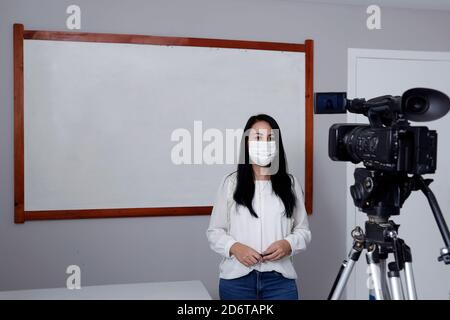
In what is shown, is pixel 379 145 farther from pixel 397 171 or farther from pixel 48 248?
pixel 48 248

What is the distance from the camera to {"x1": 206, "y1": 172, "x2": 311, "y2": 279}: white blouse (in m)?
1.99

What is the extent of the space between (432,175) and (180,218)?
1626 millimetres

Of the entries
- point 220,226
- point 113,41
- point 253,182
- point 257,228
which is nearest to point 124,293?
point 220,226

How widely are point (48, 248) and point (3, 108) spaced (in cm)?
80

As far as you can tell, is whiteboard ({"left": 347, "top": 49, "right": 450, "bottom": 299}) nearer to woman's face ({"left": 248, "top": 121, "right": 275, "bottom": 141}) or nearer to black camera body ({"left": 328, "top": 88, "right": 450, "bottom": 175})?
woman's face ({"left": 248, "top": 121, "right": 275, "bottom": 141})

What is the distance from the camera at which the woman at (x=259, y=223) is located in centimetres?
197

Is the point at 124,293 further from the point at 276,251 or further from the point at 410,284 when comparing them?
the point at 410,284

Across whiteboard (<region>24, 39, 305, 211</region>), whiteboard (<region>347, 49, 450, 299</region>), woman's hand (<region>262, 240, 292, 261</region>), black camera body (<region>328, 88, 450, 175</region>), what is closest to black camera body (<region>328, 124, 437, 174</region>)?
black camera body (<region>328, 88, 450, 175</region>)

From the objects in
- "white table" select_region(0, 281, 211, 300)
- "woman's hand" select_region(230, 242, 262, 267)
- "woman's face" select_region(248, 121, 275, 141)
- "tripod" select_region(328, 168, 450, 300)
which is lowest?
"white table" select_region(0, 281, 211, 300)

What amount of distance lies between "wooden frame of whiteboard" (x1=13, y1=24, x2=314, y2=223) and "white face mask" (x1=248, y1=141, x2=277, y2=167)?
0.79 meters

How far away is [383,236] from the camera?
1.31 metres

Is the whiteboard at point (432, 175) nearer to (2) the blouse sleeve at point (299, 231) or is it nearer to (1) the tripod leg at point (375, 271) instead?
(2) the blouse sleeve at point (299, 231)

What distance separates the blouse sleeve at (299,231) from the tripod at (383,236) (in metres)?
0.60

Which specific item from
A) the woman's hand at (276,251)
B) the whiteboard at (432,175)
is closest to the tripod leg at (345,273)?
the woman's hand at (276,251)
